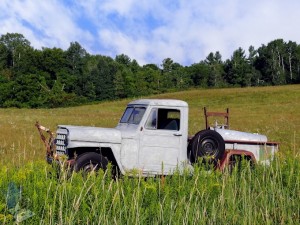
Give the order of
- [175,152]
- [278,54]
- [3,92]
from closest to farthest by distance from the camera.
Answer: [175,152] < [3,92] < [278,54]

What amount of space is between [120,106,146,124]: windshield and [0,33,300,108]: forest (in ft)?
315

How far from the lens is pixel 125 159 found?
943 centimetres

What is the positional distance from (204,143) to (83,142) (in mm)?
2500

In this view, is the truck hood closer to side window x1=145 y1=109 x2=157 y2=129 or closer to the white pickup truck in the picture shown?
the white pickup truck

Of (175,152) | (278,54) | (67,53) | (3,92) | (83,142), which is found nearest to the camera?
(83,142)

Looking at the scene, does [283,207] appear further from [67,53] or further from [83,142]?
[67,53]

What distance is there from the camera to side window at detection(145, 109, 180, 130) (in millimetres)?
9964

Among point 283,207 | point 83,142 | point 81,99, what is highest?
point 81,99

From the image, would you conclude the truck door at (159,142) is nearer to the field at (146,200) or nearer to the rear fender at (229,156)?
the rear fender at (229,156)

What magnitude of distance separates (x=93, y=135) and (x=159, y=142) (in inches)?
55.8

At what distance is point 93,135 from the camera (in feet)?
30.3

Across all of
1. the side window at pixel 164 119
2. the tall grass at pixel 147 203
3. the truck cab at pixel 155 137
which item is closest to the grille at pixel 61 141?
the truck cab at pixel 155 137

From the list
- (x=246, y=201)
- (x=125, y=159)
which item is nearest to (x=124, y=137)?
(x=125, y=159)

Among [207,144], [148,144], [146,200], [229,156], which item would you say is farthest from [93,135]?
[146,200]
